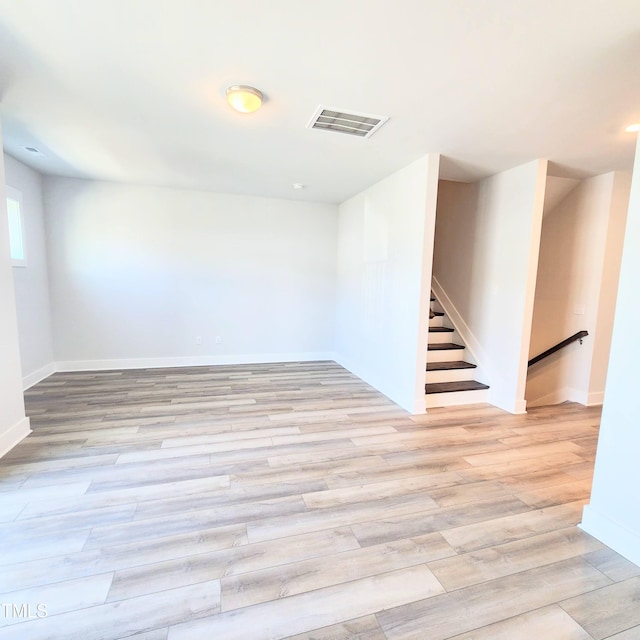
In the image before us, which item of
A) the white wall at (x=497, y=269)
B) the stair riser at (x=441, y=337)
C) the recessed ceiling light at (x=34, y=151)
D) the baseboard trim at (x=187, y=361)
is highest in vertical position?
the recessed ceiling light at (x=34, y=151)

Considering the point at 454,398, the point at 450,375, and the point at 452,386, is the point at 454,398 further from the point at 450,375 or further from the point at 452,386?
the point at 450,375

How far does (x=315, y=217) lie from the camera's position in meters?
5.49

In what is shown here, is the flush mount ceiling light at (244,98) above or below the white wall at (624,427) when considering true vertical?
above

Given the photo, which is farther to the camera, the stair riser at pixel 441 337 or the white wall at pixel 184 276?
the white wall at pixel 184 276

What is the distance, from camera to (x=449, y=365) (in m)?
4.13

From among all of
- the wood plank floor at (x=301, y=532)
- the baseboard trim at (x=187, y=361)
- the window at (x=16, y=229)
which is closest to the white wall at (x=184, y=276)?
the baseboard trim at (x=187, y=361)

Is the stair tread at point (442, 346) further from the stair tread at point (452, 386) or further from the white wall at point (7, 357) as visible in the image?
the white wall at point (7, 357)

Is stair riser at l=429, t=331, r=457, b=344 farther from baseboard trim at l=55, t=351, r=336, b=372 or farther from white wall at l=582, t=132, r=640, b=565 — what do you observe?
white wall at l=582, t=132, r=640, b=565

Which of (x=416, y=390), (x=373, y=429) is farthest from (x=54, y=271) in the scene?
(x=416, y=390)

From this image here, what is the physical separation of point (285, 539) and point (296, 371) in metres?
3.27

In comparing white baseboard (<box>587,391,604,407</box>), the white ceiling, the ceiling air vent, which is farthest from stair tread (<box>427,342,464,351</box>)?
the ceiling air vent

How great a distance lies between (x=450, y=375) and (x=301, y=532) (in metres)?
2.85

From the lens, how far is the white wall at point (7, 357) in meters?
2.50

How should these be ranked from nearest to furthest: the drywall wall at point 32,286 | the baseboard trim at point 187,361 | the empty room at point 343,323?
1. the empty room at point 343,323
2. the drywall wall at point 32,286
3. the baseboard trim at point 187,361
